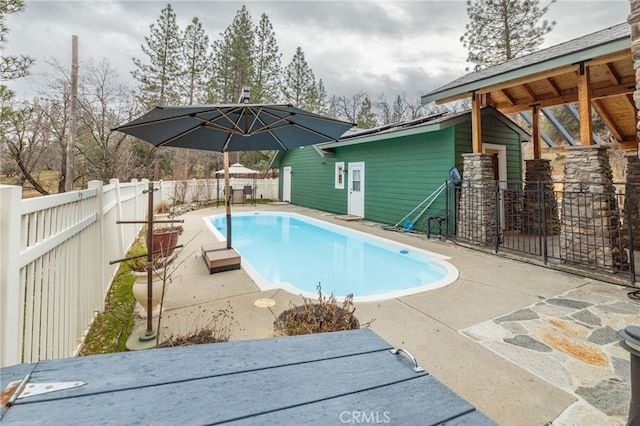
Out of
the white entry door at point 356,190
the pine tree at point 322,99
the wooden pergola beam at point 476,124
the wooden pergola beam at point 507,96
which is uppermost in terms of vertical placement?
the pine tree at point 322,99

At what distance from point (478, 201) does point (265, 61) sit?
2079 centimetres

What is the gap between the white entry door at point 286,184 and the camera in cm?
1641

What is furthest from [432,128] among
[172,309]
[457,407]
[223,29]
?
[223,29]

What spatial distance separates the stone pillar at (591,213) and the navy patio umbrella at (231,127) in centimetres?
387

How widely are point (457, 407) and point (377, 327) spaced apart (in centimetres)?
192

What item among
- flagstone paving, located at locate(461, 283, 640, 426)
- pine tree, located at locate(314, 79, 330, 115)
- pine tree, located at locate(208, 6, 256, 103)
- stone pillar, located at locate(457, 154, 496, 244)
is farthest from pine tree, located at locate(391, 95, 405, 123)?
flagstone paving, located at locate(461, 283, 640, 426)

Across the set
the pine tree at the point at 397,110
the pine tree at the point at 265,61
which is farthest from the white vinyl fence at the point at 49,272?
the pine tree at the point at 397,110

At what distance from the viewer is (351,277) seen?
5.21m

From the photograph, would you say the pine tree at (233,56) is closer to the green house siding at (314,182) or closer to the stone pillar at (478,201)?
the green house siding at (314,182)

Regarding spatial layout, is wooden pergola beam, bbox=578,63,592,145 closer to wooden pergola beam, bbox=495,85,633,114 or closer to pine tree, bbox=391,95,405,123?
wooden pergola beam, bbox=495,85,633,114

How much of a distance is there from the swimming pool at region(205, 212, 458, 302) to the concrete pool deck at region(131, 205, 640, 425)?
16.9 inches

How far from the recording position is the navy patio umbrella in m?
3.47

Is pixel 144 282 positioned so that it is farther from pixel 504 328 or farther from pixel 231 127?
pixel 504 328

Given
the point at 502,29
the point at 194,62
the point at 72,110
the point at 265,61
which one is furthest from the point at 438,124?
the point at 265,61
